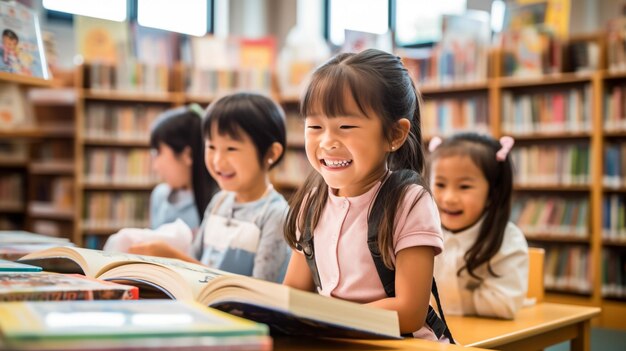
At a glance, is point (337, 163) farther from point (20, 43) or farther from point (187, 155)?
point (187, 155)

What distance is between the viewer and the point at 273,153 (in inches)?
77.4

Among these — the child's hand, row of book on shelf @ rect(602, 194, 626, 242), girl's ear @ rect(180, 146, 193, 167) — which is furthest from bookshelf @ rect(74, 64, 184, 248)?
the child's hand

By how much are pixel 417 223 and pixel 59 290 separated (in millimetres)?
568

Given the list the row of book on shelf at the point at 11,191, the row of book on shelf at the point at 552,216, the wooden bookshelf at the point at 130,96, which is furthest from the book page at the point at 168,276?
the row of book on shelf at the point at 11,191

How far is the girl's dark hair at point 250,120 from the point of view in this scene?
6.19 feet

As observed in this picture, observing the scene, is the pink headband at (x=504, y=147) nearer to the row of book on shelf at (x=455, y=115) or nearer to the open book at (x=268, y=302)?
the open book at (x=268, y=302)

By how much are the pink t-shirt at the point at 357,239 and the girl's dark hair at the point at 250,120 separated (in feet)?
2.10

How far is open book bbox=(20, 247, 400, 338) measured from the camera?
783 mm

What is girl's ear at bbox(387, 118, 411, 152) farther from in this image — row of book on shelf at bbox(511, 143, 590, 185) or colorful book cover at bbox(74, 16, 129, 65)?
colorful book cover at bbox(74, 16, 129, 65)

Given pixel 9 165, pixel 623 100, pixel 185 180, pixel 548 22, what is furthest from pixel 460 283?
pixel 9 165

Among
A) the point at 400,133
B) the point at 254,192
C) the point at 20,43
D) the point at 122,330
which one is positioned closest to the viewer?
the point at 122,330

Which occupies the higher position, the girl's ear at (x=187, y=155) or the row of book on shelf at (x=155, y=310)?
the girl's ear at (x=187, y=155)

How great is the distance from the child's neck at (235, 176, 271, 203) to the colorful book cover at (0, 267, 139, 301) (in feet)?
3.33

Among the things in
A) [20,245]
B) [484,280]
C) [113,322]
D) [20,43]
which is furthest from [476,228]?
[113,322]
